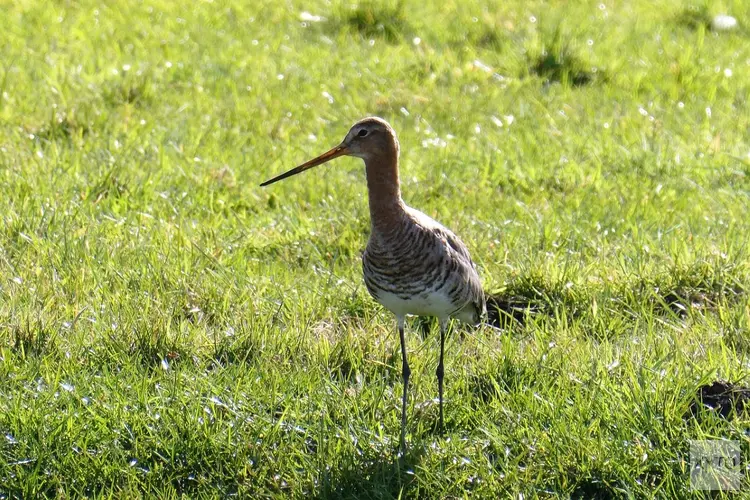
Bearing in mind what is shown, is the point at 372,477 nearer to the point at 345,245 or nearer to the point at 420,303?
the point at 420,303

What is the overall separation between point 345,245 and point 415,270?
63.6 inches

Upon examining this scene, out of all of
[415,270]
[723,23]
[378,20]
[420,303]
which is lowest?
[378,20]

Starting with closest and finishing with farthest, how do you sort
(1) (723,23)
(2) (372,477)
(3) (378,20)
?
(2) (372,477) < (3) (378,20) < (1) (723,23)

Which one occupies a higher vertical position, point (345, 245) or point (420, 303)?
point (420, 303)

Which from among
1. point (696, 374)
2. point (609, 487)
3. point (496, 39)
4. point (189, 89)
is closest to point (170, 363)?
point (609, 487)

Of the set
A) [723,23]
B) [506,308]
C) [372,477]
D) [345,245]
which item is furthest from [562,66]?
[372,477]

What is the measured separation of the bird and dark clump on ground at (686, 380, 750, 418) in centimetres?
113

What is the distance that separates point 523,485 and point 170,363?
1.77 meters

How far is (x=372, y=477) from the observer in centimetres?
454

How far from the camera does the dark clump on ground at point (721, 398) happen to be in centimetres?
477

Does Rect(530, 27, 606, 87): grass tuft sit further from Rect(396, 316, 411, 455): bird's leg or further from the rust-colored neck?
Rect(396, 316, 411, 455): bird's leg

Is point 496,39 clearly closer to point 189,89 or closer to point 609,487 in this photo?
point 189,89

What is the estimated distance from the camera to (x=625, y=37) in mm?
10383

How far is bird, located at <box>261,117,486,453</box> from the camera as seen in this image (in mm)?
4988
